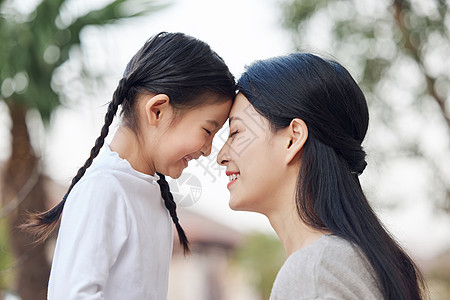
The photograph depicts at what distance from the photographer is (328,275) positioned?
4.41 ft

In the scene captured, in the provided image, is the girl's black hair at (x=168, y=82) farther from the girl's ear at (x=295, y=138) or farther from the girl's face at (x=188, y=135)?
the girl's ear at (x=295, y=138)

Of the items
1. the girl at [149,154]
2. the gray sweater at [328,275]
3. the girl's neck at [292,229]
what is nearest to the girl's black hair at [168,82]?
the girl at [149,154]

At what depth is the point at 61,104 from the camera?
11.9 ft

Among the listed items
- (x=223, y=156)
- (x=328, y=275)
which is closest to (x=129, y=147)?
(x=223, y=156)

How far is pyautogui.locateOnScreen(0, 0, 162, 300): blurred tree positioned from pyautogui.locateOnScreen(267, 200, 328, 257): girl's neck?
7.29 feet

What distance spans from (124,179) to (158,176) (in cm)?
24

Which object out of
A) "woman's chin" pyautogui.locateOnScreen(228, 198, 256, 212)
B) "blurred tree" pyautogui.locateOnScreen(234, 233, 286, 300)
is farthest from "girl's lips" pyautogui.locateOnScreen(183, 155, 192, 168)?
"blurred tree" pyautogui.locateOnScreen(234, 233, 286, 300)

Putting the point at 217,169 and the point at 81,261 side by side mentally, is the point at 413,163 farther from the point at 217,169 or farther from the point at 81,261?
the point at 81,261

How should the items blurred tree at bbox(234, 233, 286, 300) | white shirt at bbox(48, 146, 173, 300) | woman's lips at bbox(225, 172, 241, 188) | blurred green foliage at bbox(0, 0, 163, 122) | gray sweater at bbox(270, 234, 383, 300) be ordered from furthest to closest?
blurred tree at bbox(234, 233, 286, 300) → blurred green foliage at bbox(0, 0, 163, 122) → woman's lips at bbox(225, 172, 241, 188) → white shirt at bbox(48, 146, 173, 300) → gray sweater at bbox(270, 234, 383, 300)

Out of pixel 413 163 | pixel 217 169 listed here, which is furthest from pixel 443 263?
pixel 217 169

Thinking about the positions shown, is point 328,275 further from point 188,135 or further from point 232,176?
point 188,135

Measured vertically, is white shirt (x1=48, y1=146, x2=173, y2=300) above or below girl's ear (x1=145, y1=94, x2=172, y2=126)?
below

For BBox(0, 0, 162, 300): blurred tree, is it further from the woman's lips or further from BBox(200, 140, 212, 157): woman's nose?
the woman's lips

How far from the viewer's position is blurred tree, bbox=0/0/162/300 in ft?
11.4
